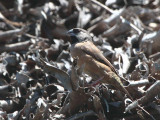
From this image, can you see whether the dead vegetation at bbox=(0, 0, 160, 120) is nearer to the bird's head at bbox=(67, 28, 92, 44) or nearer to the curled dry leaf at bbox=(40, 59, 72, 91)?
the curled dry leaf at bbox=(40, 59, 72, 91)

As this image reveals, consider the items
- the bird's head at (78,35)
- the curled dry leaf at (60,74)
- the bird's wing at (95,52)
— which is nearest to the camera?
the curled dry leaf at (60,74)

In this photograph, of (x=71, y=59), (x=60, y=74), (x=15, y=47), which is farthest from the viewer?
(x=15, y=47)

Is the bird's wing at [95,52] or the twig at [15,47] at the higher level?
the twig at [15,47]

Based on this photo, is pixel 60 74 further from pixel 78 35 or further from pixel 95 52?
pixel 78 35

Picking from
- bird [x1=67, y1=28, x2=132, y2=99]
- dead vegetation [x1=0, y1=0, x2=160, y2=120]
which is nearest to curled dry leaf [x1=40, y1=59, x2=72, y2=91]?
dead vegetation [x1=0, y1=0, x2=160, y2=120]

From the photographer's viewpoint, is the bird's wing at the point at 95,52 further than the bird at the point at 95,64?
Yes

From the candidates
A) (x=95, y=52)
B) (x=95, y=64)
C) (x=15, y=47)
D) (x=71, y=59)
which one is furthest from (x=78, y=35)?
(x=15, y=47)

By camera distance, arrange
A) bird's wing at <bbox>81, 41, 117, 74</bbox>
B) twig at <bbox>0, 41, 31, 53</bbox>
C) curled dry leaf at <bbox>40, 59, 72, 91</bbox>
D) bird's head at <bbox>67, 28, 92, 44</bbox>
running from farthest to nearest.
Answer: twig at <bbox>0, 41, 31, 53</bbox> < bird's head at <bbox>67, 28, 92, 44</bbox> < bird's wing at <bbox>81, 41, 117, 74</bbox> < curled dry leaf at <bbox>40, 59, 72, 91</bbox>

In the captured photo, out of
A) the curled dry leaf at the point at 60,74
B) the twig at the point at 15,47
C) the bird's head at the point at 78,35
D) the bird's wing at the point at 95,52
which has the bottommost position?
the curled dry leaf at the point at 60,74

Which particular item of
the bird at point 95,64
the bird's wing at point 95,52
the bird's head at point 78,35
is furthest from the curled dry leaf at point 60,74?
the bird's head at point 78,35

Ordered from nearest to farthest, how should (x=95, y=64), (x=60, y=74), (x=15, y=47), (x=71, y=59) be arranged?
(x=60, y=74) < (x=95, y=64) < (x=71, y=59) < (x=15, y=47)

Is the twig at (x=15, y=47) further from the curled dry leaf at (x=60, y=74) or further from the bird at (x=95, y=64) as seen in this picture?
the curled dry leaf at (x=60, y=74)
